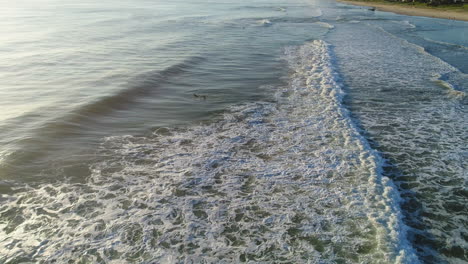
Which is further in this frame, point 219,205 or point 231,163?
point 231,163

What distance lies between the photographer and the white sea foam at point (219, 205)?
18.5ft

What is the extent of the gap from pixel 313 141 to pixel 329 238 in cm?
405

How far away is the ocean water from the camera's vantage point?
5.82m

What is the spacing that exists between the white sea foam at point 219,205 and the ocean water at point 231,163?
0.10ft

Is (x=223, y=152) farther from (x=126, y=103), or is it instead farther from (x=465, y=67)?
(x=465, y=67)

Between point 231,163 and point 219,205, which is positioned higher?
point 231,163

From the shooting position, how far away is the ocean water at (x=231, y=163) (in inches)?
229

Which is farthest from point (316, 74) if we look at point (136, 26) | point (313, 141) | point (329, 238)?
point (136, 26)

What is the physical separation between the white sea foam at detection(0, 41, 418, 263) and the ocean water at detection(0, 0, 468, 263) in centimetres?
3

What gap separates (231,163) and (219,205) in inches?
69.5

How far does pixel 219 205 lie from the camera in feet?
22.3

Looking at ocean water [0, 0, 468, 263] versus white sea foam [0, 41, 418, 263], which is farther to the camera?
ocean water [0, 0, 468, 263]

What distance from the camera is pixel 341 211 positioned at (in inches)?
260

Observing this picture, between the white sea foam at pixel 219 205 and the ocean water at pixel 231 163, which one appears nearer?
the white sea foam at pixel 219 205
